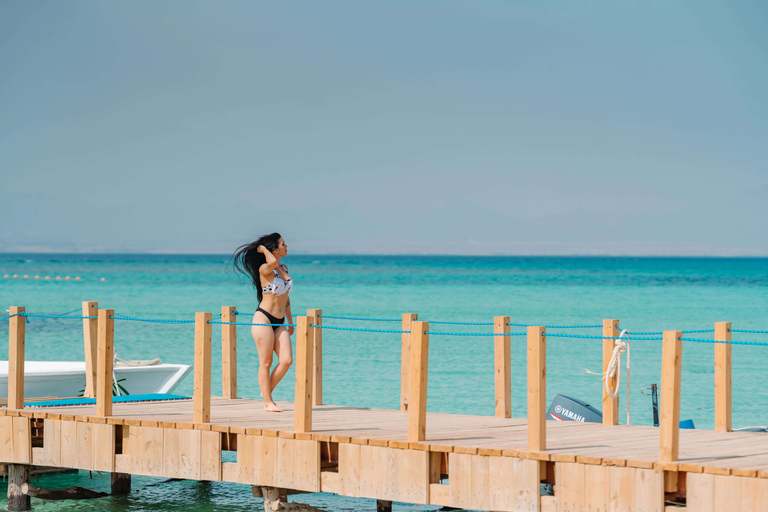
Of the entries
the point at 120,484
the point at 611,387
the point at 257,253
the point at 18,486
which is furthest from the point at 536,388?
the point at 120,484

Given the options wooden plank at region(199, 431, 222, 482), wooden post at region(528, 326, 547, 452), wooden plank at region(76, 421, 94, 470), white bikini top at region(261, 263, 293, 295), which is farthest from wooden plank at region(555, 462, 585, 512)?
wooden plank at region(76, 421, 94, 470)

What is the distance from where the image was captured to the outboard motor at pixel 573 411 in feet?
30.1

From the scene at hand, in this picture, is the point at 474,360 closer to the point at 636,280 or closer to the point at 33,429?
the point at 33,429

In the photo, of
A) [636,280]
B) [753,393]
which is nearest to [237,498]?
[753,393]

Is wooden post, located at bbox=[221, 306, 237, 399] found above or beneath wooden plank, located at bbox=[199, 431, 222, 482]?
above

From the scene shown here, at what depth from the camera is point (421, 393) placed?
6.57 metres

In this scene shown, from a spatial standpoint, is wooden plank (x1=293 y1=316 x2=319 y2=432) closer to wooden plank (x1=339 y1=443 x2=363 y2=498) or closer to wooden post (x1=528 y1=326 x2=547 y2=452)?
wooden plank (x1=339 y1=443 x2=363 y2=498)

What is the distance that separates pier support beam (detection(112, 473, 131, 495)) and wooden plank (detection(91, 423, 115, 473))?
7.42 feet

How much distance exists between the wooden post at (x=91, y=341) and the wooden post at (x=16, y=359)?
726 mm

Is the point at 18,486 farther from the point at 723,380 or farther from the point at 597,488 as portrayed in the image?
the point at 723,380

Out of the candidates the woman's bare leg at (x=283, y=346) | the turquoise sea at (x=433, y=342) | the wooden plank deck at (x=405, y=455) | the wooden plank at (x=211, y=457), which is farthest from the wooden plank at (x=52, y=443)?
the woman's bare leg at (x=283, y=346)

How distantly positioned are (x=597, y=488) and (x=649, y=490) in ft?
1.12

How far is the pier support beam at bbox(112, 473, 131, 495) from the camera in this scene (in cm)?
984

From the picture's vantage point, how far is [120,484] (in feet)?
32.4
